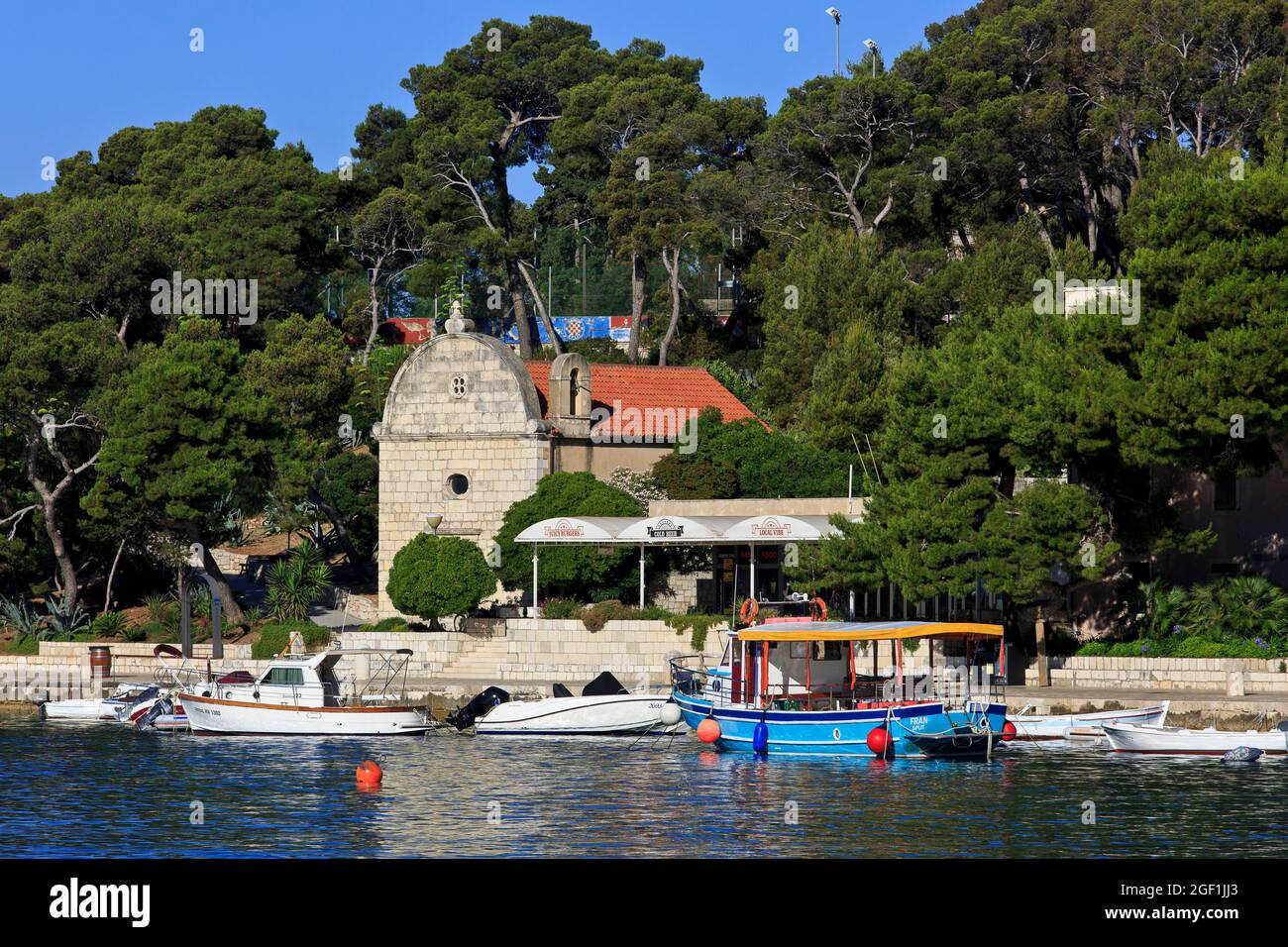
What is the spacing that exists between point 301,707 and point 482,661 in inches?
401

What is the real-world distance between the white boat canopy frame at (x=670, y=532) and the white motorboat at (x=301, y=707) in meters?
8.90

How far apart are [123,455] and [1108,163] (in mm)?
45395

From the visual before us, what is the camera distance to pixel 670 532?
51594 mm

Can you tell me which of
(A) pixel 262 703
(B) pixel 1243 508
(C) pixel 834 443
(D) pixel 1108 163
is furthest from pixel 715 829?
(D) pixel 1108 163

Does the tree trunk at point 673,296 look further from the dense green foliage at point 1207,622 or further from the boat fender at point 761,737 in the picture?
the boat fender at point 761,737

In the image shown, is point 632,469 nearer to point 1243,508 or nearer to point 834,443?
point 834,443

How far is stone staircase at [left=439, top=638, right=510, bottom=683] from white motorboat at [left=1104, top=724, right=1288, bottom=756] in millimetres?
20251

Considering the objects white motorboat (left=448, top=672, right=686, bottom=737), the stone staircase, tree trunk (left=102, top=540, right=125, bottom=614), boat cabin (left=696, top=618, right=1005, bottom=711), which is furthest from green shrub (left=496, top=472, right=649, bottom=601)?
tree trunk (left=102, top=540, right=125, bottom=614)

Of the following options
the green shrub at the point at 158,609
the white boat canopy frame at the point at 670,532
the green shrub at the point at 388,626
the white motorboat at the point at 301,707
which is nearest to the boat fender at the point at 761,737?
the white motorboat at the point at 301,707

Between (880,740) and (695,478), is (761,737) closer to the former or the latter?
(880,740)

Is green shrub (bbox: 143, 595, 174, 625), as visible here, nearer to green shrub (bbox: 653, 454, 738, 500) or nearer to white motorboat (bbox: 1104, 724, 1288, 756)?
green shrub (bbox: 653, 454, 738, 500)

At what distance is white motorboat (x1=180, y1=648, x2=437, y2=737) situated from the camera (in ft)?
141

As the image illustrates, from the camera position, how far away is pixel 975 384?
46.1 meters

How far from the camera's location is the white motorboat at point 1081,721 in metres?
38.5
